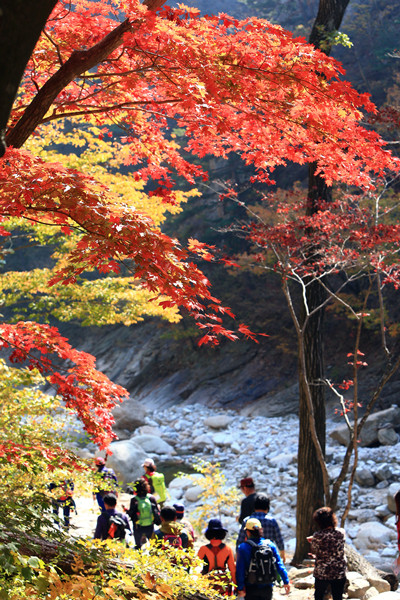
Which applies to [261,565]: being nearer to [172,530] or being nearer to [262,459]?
[172,530]

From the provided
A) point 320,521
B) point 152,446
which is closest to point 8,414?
point 320,521

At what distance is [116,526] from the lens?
4.66 m

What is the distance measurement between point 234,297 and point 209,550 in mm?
16864

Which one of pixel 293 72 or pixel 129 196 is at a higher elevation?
pixel 129 196

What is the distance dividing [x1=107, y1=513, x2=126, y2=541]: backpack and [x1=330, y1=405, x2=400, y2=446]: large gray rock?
797 cm

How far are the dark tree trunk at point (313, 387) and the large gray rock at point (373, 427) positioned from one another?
210 inches

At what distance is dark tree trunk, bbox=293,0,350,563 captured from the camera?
20.5 feet

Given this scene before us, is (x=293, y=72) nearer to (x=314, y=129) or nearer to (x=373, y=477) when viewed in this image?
(x=314, y=129)

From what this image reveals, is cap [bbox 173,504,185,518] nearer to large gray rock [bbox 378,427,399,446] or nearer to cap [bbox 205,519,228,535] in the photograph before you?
cap [bbox 205,519,228,535]

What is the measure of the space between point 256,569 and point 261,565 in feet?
0.15

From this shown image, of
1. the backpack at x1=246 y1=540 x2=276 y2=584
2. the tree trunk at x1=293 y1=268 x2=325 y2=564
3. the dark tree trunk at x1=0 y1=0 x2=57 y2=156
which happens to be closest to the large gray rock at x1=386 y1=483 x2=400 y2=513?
the tree trunk at x1=293 y1=268 x2=325 y2=564

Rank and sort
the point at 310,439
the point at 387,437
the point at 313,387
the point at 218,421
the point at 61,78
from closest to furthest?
the point at 61,78, the point at 310,439, the point at 313,387, the point at 387,437, the point at 218,421

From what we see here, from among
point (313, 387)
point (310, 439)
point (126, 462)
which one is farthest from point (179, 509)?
point (126, 462)

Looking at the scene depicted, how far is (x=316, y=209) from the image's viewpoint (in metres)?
6.61
